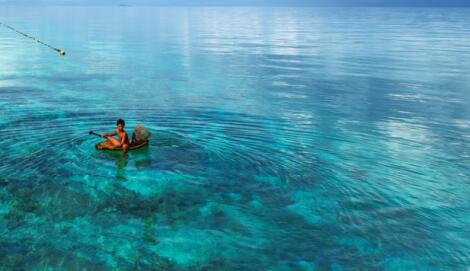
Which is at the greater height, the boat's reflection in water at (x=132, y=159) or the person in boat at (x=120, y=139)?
the person in boat at (x=120, y=139)

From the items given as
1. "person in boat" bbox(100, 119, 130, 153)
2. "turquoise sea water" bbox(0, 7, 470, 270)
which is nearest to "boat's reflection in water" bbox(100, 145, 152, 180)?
"turquoise sea water" bbox(0, 7, 470, 270)

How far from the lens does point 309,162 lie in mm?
19500

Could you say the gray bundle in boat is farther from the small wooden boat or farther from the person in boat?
the person in boat

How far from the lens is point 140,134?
19688 millimetres

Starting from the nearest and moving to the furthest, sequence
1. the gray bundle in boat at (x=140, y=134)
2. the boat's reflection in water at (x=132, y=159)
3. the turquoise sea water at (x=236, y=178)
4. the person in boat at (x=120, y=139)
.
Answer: the turquoise sea water at (x=236, y=178) < the boat's reflection in water at (x=132, y=159) < the person in boat at (x=120, y=139) < the gray bundle in boat at (x=140, y=134)

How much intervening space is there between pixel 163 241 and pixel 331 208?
6213 mm

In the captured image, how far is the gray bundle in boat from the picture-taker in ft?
64.0

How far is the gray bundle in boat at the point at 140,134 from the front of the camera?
19.5 m

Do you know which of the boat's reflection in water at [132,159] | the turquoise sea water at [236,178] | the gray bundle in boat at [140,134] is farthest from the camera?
the gray bundle in boat at [140,134]

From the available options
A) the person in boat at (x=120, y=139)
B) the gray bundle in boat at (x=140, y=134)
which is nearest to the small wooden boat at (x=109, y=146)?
the person in boat at (x=120, y=139)

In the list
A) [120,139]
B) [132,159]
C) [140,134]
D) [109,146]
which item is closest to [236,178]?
[132,159]

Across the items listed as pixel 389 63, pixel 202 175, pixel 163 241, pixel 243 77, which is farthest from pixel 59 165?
pixel 389 63

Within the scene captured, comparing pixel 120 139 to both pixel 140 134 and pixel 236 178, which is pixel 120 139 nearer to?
pixel 140 134

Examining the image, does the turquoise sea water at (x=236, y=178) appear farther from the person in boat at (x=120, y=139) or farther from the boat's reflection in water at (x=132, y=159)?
the person in boat at (x=120, y=139)
